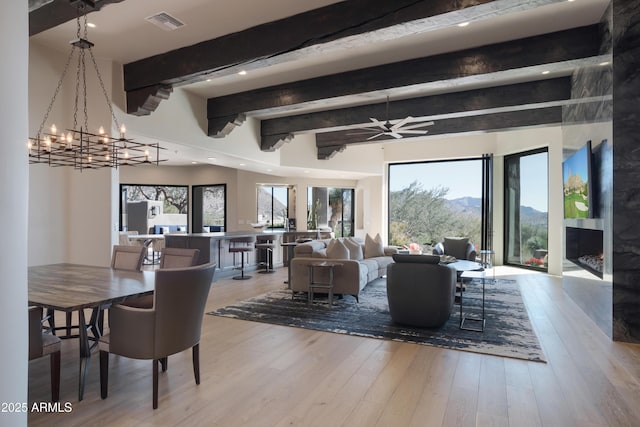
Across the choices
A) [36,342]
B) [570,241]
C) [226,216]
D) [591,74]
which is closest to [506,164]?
[570,241]

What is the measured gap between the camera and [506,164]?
9.80m

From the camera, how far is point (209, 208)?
11.0 meters

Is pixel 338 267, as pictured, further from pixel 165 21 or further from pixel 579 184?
pixel 165 21

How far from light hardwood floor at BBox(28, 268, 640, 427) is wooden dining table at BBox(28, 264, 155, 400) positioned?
329mm

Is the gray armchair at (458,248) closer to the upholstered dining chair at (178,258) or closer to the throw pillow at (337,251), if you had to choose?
the throw pillow at (337,251)

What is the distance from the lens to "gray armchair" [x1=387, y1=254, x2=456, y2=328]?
4211mm

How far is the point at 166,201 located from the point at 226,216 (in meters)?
2.22

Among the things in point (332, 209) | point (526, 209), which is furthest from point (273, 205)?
point (526, 209)

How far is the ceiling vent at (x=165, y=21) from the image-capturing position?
383cm

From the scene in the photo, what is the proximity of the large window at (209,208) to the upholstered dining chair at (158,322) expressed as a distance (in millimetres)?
8149

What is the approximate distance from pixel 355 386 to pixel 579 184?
450 cm

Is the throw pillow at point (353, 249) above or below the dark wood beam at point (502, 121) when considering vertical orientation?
below

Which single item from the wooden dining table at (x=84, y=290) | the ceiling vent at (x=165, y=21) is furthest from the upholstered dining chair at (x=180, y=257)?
the ceiling vent at (x=165, y=21)

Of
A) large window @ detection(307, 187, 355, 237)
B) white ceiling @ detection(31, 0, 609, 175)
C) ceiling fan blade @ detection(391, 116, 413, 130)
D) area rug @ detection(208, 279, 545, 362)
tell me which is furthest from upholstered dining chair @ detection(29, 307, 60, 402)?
large window @ detection(307, 187, 355, 237)
